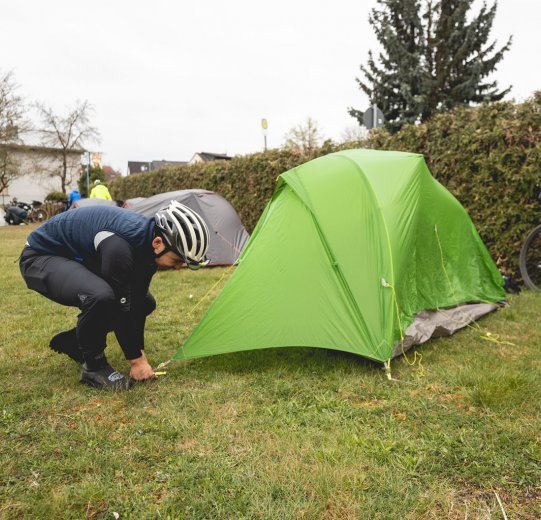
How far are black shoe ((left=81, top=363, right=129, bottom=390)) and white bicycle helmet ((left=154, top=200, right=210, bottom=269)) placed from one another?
36.7 inches

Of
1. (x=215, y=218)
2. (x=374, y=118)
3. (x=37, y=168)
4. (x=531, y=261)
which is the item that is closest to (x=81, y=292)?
(x=531, y=261)

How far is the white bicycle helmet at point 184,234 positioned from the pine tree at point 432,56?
16.4 metres

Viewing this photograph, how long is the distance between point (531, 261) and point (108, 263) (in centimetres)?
534

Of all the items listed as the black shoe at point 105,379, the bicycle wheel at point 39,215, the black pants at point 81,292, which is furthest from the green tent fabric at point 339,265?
the bicycle wheel at point 39,215

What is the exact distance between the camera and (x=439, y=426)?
2.47 meters

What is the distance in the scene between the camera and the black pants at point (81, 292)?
2.85 metres

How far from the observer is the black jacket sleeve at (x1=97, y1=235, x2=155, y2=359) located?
9.13 ft

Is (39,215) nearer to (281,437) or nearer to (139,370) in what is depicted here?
(139,370)

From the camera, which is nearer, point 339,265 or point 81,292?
point 81,292

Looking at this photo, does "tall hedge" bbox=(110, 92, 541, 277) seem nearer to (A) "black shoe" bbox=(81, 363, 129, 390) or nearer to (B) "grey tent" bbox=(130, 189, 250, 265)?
(B) "grey tent" bbox=(130, 189, 250, 265)

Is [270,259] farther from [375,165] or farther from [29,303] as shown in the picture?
[29,303]

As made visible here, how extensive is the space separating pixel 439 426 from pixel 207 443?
126cm

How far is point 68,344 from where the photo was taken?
132 inches

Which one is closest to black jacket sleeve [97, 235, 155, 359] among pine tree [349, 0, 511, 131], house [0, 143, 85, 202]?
pine tree [349, 0, 511, 131]
